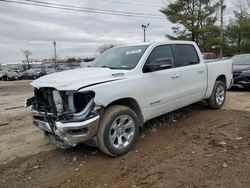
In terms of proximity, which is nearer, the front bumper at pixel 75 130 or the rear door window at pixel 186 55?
the front bumper at pixel 75 130

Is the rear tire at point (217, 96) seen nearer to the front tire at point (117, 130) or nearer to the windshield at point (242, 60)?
the front tire at point (117, 130)

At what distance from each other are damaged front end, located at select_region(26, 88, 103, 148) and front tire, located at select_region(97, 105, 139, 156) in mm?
157

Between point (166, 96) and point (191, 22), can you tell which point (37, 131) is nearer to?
point (166, 96)

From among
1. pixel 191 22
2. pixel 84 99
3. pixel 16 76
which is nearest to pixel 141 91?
pixel 84 99

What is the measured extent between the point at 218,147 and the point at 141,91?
1.58m

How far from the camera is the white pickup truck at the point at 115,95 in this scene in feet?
14.5

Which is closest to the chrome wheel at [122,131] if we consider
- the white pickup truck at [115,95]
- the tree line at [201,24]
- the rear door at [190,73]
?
the white pickup truck at [115,95]

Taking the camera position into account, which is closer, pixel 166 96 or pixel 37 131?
pixel 166 96

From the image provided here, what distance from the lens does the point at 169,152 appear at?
4.83 m

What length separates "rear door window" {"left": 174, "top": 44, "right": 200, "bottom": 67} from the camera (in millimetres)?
6395

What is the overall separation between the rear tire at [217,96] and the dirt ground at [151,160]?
953mm

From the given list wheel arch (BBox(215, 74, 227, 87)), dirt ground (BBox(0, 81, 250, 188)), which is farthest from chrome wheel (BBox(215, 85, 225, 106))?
dirt ground (BBox(0, 81, 250, 188))

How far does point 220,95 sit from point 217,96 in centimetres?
19

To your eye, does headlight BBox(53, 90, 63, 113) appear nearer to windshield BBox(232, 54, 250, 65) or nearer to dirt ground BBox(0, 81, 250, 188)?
dirt ground BBox(0, 81, 250, 188)
